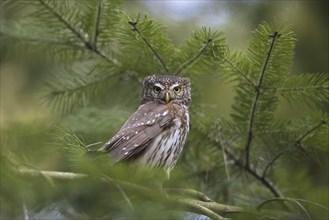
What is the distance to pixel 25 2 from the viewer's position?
3.65m

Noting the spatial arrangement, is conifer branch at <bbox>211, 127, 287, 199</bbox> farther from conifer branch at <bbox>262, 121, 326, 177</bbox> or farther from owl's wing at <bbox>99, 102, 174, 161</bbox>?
owl's wing at <bbox>99, 102, 174, 161</bbox>

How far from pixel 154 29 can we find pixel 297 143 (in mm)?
977

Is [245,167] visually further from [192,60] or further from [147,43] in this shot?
[147,43]

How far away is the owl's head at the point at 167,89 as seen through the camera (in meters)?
4.00

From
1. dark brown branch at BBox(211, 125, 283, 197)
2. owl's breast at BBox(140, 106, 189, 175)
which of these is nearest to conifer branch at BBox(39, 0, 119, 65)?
owl's breast at BBox(140, 106, 189, 175)

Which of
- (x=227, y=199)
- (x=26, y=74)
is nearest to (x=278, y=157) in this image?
(x=227, y=199)

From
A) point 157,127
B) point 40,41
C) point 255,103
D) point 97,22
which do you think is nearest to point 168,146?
point 157,127

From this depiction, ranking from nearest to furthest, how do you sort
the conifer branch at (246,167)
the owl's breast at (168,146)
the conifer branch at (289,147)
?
the conifer branch at (289,147) → the owl's breast at (168,146) → the conifer branch at (246,167)

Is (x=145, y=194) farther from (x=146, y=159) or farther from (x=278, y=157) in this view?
(x=278, y=157)

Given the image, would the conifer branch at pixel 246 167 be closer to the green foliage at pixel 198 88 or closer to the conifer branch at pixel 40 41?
the green foliage at pixel 198 88

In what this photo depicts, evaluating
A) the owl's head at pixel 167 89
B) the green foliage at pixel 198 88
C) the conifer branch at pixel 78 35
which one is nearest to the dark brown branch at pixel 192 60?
the green foliage at pixel 198 88

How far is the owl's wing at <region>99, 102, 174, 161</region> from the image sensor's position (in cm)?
328

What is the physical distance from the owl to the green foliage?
0.09 m

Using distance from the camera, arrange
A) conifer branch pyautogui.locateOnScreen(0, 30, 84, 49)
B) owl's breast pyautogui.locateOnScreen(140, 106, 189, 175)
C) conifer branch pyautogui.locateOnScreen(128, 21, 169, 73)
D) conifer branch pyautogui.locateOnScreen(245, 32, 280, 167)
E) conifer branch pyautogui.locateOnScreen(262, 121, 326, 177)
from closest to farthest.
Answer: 1. conifer branch pyautogui.locateOnScreen(245, 32, 280, 167)
2. conifer branch pyautogui.locateOnScreen(128, 21, 169, 73)
3. conifer branch pyautogui.locateOnScreen(262, 121, 326, 177)
4. owl's breast pyautogui.locateOnScreen(140, 106, 189, 175)
5. conifer branch pyautogui.locateOnScreen(0, 30, 84, 49)
